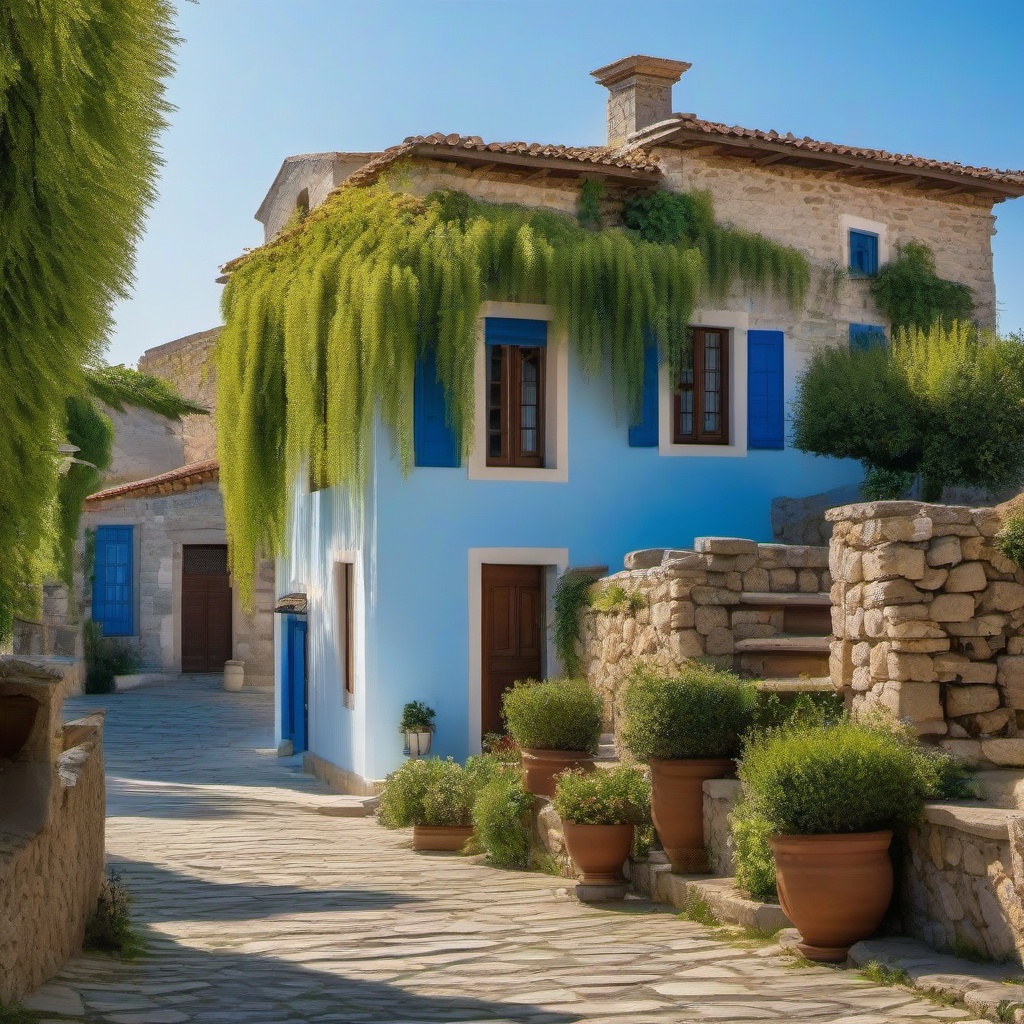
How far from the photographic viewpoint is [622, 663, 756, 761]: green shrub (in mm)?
8156

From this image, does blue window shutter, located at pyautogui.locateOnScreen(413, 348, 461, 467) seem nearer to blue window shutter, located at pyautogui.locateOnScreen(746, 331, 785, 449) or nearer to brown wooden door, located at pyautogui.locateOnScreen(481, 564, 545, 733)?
brown wooden door, located at pyautogui.locateOnScreen(481, 564, 545, 733)

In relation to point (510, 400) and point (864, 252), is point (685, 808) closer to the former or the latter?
point (510, 400)

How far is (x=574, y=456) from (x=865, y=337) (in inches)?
147

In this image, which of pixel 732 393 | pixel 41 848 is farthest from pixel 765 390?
pixel 41 848

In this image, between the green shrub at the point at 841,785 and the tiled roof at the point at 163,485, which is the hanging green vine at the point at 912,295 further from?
the tiled roof at the point at 163,485

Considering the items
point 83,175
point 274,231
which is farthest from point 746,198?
point 83,175

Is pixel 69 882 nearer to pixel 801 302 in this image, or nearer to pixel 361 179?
pixel 361 179

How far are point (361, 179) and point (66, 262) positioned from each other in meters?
10.5

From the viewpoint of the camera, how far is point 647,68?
52.7ft

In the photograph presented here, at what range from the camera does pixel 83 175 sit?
15.4 feet

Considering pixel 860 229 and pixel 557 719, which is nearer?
pixel 557 719

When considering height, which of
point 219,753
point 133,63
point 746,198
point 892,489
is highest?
point 746,198

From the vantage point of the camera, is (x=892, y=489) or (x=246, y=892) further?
(x=892, y=489)

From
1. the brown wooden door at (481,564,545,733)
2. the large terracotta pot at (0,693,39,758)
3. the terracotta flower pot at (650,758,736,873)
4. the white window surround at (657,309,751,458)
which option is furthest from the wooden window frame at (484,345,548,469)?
the large terracotta pot at (0,693,39,758)
